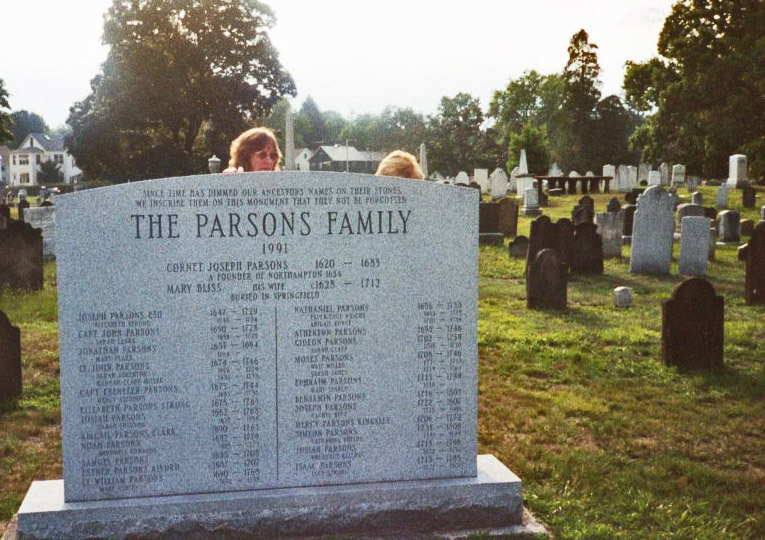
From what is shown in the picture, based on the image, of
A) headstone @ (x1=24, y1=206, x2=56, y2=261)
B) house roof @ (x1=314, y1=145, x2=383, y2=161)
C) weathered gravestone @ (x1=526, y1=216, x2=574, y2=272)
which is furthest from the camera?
house roof @ (x1=314, y1=145, x2=383, y2=161)

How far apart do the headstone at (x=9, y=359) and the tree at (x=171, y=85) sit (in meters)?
39.4

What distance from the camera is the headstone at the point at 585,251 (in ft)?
51.6

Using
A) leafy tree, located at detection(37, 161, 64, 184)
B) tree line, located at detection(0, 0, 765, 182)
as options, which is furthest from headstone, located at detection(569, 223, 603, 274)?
leafy tree, located at detection(37, 161, 64, 184)

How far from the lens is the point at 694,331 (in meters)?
8.38

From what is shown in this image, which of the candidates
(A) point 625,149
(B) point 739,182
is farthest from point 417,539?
(A) point 625,149

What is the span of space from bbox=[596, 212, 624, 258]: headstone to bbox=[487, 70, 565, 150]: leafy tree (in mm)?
68804

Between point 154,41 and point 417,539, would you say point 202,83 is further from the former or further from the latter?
point 417,539

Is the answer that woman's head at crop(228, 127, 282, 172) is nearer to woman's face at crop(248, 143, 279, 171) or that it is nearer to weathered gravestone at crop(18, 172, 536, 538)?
woman's face at crop(248, 143, 279, 171)

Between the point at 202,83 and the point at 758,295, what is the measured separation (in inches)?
1509

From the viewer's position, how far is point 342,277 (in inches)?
181

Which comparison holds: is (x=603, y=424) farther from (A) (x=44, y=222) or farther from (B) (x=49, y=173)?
(B) (x=49, y=173)

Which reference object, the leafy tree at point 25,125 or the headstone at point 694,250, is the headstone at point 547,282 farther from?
the leafy tree at point 25,125

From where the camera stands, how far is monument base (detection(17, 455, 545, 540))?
14.4 feet

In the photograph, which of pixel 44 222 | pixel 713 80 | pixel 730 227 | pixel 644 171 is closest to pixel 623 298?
pixel 730 227
